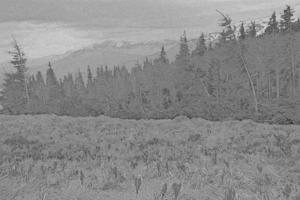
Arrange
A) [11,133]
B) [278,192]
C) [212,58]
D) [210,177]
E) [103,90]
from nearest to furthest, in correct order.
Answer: [278,192]
[210,177]
[11,133]
[212,58]
[103,90]

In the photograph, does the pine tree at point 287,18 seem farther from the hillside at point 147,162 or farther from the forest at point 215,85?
the hillside at point 147,162

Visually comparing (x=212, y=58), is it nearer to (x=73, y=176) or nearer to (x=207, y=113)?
(x=207, y=113)

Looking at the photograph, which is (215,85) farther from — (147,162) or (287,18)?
(147,162)

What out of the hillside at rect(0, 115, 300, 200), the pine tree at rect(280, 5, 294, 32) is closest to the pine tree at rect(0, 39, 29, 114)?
the hillside at rect(0, 115, 300, 200)

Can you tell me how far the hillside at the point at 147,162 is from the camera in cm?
522

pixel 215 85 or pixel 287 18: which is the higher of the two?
pixel 287 18

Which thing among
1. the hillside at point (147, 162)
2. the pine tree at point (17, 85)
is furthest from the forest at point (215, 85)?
the hillside at point (147, 162)

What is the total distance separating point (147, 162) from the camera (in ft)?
25.8

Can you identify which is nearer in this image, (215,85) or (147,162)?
(147,162)

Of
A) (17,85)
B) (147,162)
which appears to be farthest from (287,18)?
(147,162)

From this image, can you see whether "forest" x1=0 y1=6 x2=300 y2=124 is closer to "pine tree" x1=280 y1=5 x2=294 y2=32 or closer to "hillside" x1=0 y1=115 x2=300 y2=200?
"pine tree" x1=280 y1=5 x2=294 y2=32

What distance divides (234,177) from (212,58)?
197 ft

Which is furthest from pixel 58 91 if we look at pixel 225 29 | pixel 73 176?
pixel 73 176

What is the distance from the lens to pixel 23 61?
53312 millimetres
